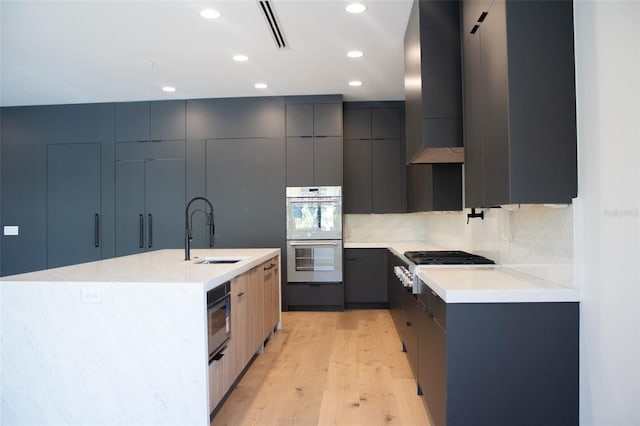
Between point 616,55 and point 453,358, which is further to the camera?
point 453,358

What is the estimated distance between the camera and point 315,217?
509 cm

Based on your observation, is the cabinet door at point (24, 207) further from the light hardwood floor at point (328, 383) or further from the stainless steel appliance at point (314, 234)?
the light hardwood floor at point (328, 383)

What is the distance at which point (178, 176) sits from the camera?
5293 mm

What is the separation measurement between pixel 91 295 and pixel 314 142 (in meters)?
3.53

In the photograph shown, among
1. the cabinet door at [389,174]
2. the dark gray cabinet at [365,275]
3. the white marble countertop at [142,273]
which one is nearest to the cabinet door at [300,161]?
the cabinet door at [389,174]

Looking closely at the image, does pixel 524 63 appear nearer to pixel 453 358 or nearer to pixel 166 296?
pixel 453 358

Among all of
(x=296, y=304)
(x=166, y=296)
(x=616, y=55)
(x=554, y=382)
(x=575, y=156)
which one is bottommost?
(x=296, y=304)

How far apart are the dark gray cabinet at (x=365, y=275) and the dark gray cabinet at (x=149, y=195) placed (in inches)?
86.4

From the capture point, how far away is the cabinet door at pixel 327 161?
16.8 ft

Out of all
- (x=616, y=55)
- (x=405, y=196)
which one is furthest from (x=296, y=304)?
(x=616, y=55)

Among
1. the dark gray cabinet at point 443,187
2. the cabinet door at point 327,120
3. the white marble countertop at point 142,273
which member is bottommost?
the white marble countertop at point 142,273

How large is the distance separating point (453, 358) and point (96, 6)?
3.25 m

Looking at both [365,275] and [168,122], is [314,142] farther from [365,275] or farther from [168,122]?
[168,122]

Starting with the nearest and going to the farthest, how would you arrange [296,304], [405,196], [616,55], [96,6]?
[616,55] < [96,6] < [296,304] < [405,196]
